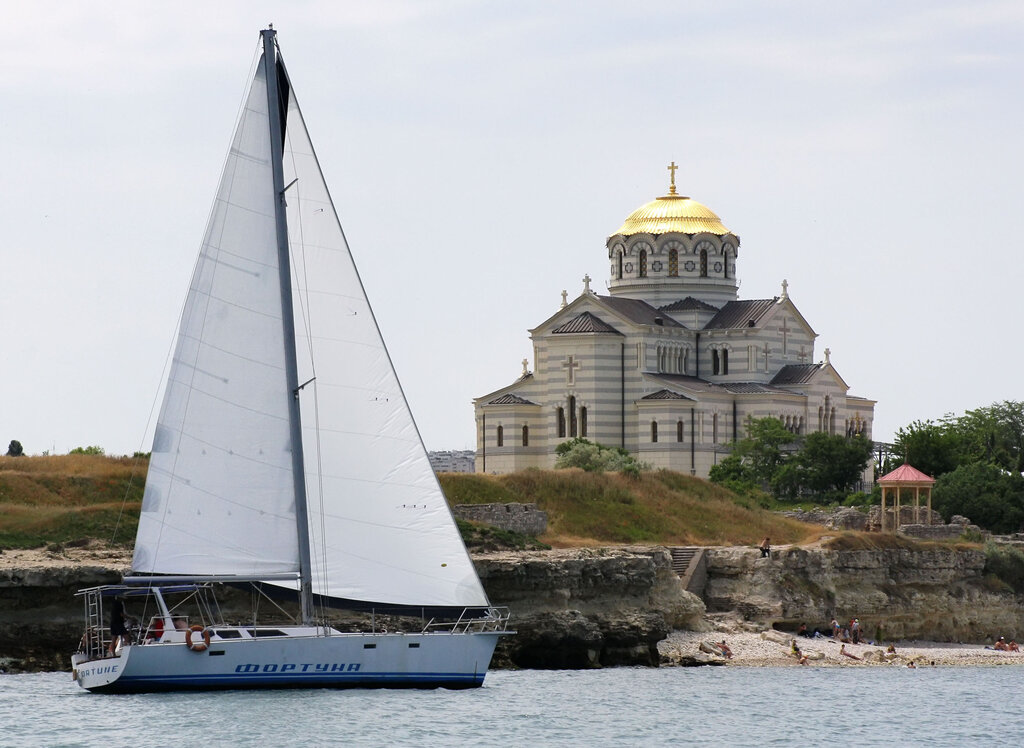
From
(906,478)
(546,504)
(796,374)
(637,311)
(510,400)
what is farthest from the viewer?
(796,374)

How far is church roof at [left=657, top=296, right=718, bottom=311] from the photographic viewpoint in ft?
314

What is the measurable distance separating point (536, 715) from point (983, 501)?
46936 millimetres

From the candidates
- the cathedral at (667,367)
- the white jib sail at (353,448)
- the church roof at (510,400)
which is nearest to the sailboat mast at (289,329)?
the white jib sail at (353,448)

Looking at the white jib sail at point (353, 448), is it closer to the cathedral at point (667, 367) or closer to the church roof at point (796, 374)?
the cathedral at point (667, 367)

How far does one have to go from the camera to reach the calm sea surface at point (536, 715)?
29.6m

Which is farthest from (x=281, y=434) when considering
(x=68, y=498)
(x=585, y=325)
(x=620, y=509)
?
(x=585, y=325)

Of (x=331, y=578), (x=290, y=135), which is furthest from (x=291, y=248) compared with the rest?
(x=331, y=578)

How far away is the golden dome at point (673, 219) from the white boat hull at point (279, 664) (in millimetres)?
65037

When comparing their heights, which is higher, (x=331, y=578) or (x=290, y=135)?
(x=290, y=135)

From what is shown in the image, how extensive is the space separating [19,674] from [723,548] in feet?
75.8

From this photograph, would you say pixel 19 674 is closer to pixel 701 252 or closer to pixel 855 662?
pixel 855 662

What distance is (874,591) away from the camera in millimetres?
58125

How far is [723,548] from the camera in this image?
5591cm

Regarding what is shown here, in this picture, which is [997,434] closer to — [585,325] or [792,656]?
[585,325]
